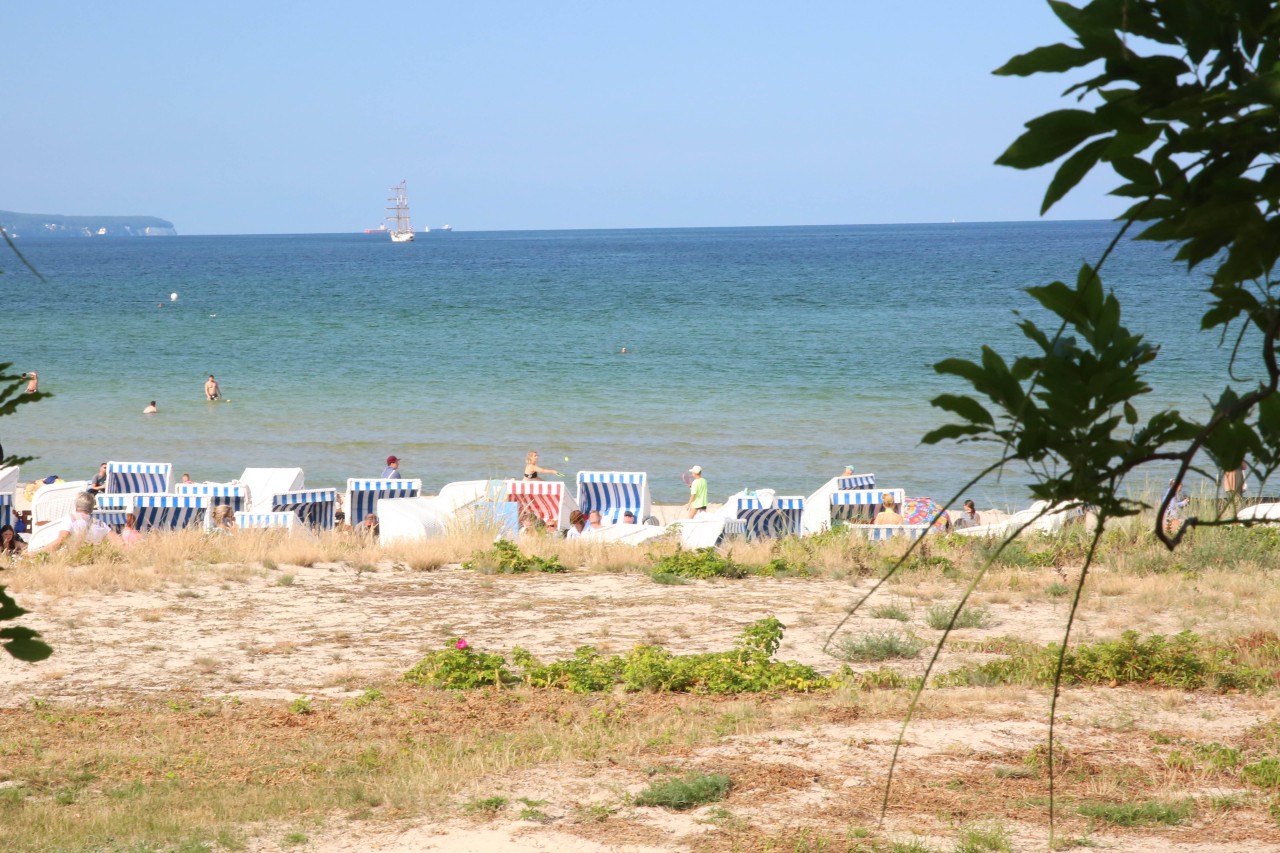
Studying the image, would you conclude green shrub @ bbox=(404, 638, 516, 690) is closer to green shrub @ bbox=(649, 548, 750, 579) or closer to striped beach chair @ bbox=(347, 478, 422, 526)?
green shrub @ bbox=(649, 548, 750, 579)

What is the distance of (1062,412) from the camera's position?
50.9 inches

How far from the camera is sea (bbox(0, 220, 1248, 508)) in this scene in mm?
24719

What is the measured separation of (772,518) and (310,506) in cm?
578

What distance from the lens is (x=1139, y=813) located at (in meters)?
4.50

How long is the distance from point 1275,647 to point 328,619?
6.41 meters

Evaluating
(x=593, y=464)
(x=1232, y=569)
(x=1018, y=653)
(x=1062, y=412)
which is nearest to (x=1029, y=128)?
(x=1062, y=412)

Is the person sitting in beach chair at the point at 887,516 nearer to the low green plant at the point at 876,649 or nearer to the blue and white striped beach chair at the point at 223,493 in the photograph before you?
the low green plant at the point at 876,649

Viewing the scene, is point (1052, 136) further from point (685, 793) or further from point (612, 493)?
point (612, 493)

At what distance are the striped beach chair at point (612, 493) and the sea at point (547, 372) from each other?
449 centimetres

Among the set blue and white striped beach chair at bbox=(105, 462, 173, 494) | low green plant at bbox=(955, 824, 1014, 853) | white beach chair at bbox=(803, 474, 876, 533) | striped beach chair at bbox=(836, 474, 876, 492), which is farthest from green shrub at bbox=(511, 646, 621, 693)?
blue and white striped beach chair at bbox=(105, 462, 173, 494)

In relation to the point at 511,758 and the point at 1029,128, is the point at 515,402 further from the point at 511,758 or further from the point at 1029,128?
the point at 1029,128

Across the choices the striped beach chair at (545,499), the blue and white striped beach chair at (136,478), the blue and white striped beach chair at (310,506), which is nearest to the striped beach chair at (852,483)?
the striped beach chair at (545,499)

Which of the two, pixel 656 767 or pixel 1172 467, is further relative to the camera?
pixel 1172 467

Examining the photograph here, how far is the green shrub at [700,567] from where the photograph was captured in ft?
35.2
